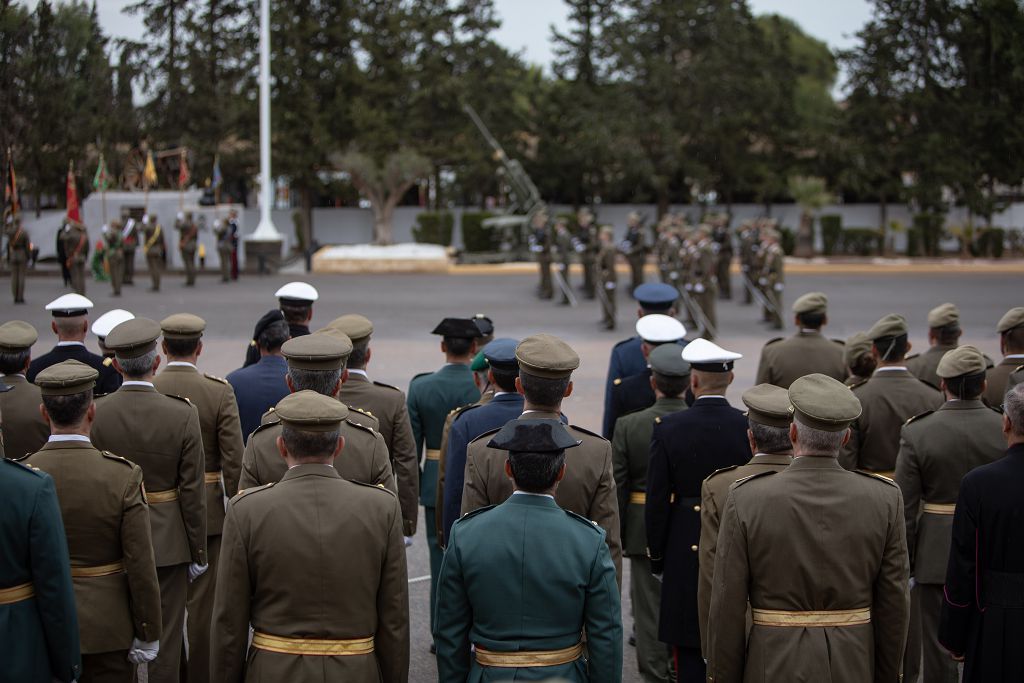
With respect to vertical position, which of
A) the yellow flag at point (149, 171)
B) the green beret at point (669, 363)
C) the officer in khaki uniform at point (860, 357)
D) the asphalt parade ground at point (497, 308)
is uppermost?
the yellow flag at point (149, 171)

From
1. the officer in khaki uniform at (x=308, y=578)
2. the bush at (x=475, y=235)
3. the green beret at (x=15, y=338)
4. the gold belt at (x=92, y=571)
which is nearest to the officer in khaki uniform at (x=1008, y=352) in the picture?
the officer in khaki uniform at (x=308, y=578)

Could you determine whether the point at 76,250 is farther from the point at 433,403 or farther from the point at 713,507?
the point at 713,507

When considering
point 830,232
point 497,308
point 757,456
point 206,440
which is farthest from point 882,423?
point 830,232

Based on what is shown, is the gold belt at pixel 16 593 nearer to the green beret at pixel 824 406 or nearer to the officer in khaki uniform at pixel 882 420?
the green beret at pixel 824 406

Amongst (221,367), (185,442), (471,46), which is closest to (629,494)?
(185,442)

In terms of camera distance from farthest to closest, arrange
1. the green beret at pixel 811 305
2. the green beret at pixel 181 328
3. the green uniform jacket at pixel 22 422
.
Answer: the green beret at pixel 811 305, the green beret at pixel 181 328, the green uniform jacket at pixel 22 422

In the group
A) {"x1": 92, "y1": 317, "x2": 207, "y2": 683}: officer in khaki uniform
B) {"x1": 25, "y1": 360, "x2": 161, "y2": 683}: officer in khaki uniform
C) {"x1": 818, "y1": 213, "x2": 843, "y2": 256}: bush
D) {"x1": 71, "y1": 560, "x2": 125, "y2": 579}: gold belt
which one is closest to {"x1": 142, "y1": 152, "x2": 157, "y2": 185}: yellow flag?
{"x1": 818, "y1": 213, "x2": 843, "y2": 256}: bush

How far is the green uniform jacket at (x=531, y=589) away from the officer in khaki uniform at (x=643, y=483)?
1.84 meters

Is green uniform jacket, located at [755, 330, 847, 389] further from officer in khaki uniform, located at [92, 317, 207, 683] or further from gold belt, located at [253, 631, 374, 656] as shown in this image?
gold belt, located at [253, 631, 374, 656]

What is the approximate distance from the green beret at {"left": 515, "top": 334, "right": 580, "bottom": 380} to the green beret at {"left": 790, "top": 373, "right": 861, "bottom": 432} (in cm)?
83

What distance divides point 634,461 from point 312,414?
2172 millimetres

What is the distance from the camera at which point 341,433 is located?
455 centimetres

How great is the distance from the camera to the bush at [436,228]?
42.5 m

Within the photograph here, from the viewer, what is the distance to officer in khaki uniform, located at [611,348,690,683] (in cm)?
548
